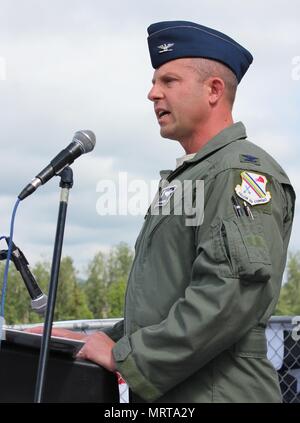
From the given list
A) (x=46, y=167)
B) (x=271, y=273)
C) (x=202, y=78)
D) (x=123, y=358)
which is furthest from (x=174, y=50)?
(x=123, y=358)

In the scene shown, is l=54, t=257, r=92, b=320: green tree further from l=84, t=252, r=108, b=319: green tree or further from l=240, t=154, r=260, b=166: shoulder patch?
l=240, t=154, r=260, b=166: shoulder patch

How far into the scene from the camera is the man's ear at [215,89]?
8.56 feet

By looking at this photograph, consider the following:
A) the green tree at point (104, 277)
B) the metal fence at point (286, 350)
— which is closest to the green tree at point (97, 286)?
the green tree at point (104, 277)

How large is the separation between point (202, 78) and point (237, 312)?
87 cm

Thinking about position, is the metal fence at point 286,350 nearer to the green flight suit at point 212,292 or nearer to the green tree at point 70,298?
the green flight suit at point 212,292

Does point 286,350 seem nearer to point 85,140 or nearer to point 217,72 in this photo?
point 217,72

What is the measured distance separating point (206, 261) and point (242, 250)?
12 centimetres

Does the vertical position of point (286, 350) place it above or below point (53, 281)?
below


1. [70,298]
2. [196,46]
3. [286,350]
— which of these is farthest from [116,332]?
[70,298]

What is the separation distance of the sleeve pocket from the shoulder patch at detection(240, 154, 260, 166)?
0.74ft

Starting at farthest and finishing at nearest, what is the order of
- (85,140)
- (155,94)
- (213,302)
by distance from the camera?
(155,94)
(85,140)
(213,302)

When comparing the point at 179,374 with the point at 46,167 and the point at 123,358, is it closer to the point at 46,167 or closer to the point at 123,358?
the point at 123,358

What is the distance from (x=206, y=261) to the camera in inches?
88.8

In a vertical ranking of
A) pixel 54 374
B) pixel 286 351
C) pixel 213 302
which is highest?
pixel 213 302
